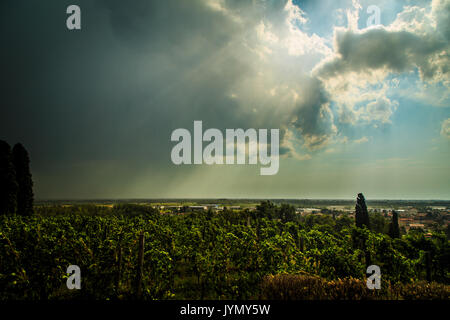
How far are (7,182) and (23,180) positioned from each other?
159 inches

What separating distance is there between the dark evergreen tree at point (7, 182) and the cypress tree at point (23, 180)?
8.81ft

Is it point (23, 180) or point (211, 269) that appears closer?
point (211, 269)

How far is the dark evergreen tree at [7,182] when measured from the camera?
20.2m

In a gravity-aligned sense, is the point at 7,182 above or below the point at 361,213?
above

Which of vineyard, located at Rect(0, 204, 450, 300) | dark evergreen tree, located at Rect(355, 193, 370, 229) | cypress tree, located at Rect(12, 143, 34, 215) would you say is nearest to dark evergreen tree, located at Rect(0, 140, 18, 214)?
cypress tree, located at Rect(12, 143, 34, 215)

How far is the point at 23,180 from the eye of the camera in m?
24.3

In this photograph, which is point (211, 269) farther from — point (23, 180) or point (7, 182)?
point (23, 180)

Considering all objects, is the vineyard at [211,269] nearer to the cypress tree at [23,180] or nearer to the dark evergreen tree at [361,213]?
the dark evergreen tree at [361,213]

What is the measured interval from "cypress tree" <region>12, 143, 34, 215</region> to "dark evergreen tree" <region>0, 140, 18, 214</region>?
2686 mm

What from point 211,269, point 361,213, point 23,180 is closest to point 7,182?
point 23,180
